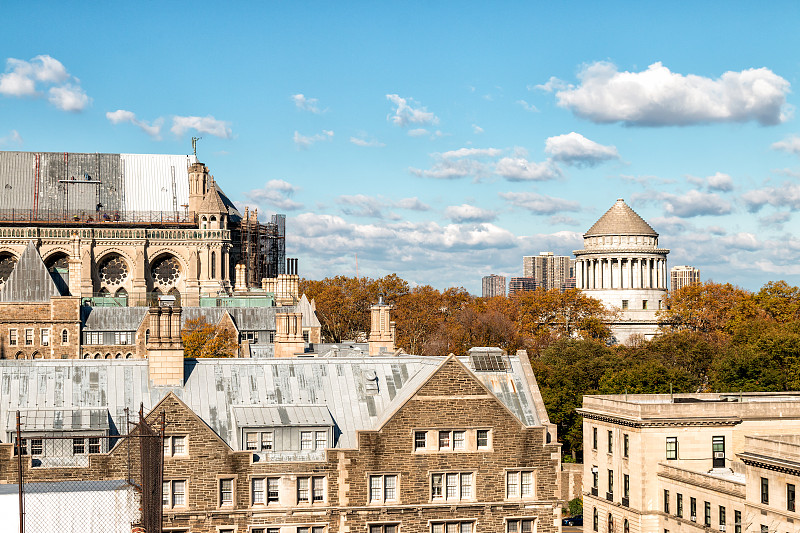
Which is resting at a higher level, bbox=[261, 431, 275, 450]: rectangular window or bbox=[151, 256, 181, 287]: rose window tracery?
bbox=[151, 256, 181, 287]: rose window tracery

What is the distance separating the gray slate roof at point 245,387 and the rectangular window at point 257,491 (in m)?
1.83

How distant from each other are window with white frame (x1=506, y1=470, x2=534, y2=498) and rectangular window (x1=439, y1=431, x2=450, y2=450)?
2799mm

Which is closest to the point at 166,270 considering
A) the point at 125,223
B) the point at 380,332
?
the point at 125,223

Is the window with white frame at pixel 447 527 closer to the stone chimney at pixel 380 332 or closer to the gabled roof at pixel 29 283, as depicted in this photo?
the stone chimney at pixel 380 332

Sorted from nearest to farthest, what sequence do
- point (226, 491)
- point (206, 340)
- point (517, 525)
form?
1. point (226, 491)
2. point (517, 525)
3. point (206, 340)

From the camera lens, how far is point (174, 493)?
52531mm

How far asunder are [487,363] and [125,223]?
11530cm

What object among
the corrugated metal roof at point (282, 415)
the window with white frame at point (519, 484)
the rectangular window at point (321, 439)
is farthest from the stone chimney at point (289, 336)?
the window with white frame at point (519, 484)

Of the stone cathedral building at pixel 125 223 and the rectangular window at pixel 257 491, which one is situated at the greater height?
the stone cathedral building at pixel 125 223

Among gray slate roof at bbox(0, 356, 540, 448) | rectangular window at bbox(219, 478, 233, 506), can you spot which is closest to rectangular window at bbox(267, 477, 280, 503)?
rectangular window at bbox(219, 478, 233, 506)

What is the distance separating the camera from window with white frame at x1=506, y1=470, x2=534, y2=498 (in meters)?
55.6

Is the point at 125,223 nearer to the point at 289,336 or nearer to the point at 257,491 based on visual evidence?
the point at 289,336

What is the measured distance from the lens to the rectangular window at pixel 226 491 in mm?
53031

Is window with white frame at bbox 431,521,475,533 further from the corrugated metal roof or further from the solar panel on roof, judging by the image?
the solar panel on roof
